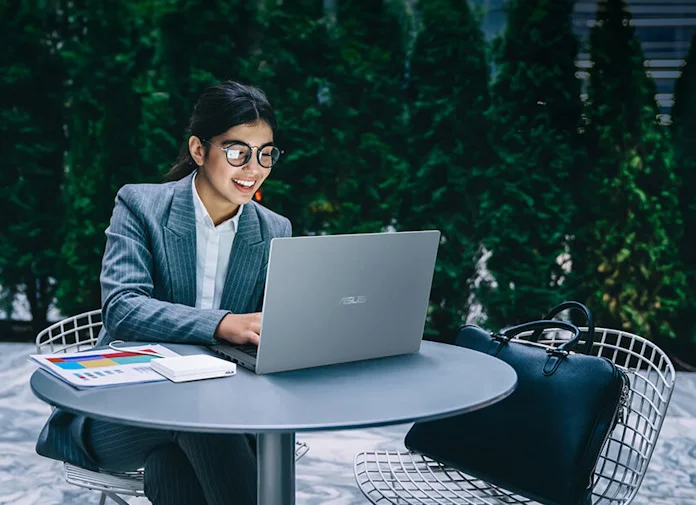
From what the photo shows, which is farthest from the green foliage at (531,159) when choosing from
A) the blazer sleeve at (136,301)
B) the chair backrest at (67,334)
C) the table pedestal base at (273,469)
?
the table pedestal base at (273,469)

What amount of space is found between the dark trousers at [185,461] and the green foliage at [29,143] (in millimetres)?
4010

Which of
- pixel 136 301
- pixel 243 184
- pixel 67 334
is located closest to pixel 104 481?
pixel 136 301

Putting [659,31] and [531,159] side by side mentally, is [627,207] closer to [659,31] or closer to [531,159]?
[531,159]

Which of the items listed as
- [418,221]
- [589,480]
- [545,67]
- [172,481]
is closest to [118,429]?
[172,481]

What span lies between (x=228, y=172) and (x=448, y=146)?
3.14 m

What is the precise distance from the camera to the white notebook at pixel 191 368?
1623 millimetres

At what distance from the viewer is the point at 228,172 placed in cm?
232

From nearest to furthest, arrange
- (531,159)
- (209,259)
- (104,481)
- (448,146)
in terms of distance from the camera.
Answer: (104,481) → (209,259) → (531,159) → (448,146)

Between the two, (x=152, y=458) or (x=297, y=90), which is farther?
(x=297, y=90)

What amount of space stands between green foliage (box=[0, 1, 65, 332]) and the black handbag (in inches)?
167

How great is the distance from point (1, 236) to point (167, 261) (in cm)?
383

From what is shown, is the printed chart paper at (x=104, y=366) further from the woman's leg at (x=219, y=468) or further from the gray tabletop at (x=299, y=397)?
the woman's leg at (x=219, y=468)

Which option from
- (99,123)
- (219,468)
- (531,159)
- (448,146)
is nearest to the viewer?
(219,468)

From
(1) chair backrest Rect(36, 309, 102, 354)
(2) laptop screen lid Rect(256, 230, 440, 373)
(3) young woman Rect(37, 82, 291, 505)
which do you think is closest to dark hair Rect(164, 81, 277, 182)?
(3) young woman Rect(37, 82, 291, 505)
